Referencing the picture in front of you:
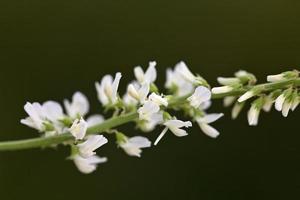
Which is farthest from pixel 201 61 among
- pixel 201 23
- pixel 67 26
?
pixel 67 26

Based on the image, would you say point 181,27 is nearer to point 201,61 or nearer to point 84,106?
point 201,61

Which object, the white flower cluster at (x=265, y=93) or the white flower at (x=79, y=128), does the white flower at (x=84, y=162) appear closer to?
the white flower at (x=79, y=128)

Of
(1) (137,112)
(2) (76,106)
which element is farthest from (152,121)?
(2) (76,106)

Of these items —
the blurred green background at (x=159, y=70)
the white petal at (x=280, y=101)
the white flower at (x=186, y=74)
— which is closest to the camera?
the white petal at (x=280, y=101)

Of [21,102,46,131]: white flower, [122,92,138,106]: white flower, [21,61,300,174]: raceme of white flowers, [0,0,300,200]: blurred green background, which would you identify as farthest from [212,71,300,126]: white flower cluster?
[0,0,300,200]: blurred green background

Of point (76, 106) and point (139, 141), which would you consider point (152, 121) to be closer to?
point (139, 141)

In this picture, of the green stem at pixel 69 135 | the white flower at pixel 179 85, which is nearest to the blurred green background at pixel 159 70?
the white flower at pixel 179 85

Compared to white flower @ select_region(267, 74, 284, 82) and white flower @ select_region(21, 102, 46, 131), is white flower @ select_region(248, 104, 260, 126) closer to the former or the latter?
white flower @ select_region(267, 74, 284, 82)
